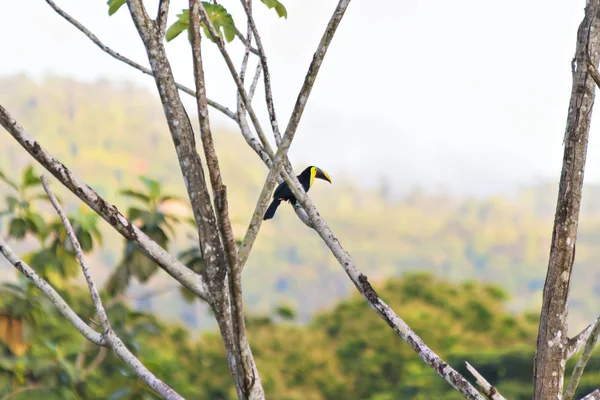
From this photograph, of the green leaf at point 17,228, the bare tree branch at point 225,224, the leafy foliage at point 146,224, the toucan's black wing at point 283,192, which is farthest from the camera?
the leafy foliage at point 146,224

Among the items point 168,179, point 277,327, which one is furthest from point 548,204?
point 277,327

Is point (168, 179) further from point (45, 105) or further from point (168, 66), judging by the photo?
point (168, 66)

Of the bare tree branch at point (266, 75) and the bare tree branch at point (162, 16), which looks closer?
the bare tree branch at point (162, 16)

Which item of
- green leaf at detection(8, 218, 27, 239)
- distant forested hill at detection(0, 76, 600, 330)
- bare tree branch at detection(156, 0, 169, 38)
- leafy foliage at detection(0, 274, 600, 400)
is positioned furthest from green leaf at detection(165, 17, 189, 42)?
distant forested hill at detection(0, 76, 600, 330)

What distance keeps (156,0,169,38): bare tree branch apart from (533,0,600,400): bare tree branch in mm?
1091

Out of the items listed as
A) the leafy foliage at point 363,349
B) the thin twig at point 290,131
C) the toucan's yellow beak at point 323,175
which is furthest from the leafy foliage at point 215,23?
the leafy foliage at point 363,349

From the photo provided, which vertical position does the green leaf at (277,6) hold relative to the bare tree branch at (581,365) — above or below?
above

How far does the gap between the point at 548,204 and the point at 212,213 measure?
405ft

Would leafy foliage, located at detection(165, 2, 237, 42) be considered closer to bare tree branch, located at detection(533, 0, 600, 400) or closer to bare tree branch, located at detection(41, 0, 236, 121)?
bare tree branch, located at detection(41, 0, 236, 121)

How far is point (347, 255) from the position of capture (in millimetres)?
2107

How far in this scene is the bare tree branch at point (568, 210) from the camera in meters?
2.02

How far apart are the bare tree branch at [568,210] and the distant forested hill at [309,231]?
89474 millimetres

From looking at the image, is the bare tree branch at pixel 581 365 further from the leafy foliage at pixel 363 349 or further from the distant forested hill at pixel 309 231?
the distant forested hill at pixel 309 231

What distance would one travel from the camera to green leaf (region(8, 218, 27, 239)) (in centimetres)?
991
